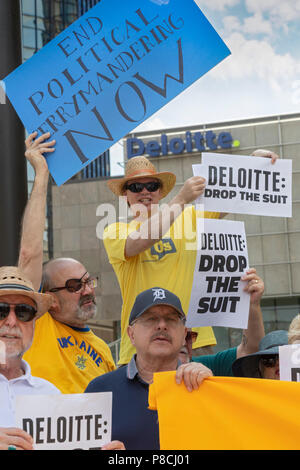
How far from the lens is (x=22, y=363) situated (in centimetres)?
329

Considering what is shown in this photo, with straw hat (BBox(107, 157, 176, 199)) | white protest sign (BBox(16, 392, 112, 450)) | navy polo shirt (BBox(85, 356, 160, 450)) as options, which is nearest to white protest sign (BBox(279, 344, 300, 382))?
navy polo shirt (BBox(85, 356, 160, 450))

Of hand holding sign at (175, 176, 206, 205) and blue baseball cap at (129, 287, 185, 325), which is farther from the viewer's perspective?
hand holding sign at (175, 176, 206, 205)

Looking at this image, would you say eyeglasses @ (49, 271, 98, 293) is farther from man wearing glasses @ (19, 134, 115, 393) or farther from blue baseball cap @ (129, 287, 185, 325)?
blue baseball cap @ (129, 287, 185, 325)

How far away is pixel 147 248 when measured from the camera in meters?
4.42

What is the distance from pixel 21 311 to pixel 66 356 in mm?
905

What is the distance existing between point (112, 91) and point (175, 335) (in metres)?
1.44

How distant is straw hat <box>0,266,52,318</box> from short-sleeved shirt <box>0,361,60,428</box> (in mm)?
302

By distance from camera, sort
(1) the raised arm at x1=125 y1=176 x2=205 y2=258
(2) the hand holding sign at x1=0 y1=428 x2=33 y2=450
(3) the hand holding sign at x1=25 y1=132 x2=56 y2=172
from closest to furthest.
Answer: (2) the hand holding sign at x1=0 y1=428 x2=33 y2=450 < (3) the hand holding sign at x1=25 y1=132 x2=56 y2=172 < (1) the raised arm at x1=125 y1=176 x2=205 y2=258

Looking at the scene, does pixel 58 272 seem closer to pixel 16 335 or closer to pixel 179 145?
pixel 16 335

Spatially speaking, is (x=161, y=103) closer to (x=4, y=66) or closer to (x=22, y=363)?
(x=4, y=66)

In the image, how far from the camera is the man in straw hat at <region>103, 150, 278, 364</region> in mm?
4441

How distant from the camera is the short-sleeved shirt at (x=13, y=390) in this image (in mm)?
2996

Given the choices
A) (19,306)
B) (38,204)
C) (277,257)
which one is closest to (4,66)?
(38,204)

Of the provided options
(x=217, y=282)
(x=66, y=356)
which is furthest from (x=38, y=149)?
(x=217, y=282)
